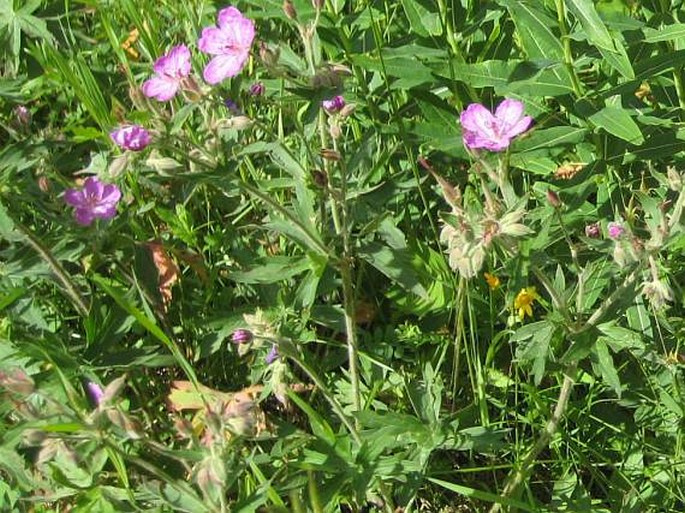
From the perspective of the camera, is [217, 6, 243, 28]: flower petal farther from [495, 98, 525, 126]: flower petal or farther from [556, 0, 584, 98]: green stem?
[556, 0, 584, 98]: green stem

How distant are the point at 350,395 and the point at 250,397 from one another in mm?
246

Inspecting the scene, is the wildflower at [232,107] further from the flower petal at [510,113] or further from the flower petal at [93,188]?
the flower petal at [510,113]

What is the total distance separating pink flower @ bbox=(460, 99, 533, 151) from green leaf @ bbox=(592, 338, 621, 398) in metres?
0.48

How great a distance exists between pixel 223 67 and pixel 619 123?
86 centimetres

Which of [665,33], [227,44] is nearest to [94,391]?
[227,44]

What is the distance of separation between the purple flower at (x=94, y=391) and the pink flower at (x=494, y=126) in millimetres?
945

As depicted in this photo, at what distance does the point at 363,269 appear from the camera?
2.65 m

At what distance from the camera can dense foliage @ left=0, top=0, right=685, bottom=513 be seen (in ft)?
6.86

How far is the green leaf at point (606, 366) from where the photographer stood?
6.97 feet

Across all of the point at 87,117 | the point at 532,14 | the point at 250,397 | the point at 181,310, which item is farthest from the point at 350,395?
the point at 87,117

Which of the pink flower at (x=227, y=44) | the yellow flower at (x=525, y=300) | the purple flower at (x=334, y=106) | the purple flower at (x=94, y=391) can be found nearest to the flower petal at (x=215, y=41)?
the pink flower at (x=227, y=44)

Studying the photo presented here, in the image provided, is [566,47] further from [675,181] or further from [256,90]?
[256,90]

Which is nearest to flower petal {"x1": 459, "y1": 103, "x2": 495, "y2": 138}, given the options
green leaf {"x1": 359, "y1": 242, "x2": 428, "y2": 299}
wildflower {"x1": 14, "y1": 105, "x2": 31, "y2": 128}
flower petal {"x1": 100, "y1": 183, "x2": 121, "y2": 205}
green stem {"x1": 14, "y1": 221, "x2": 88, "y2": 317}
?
green leaf {"x1": 359, "y1": 242, "x2": 428, "y2": 299}

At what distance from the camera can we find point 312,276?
90.9 inches
